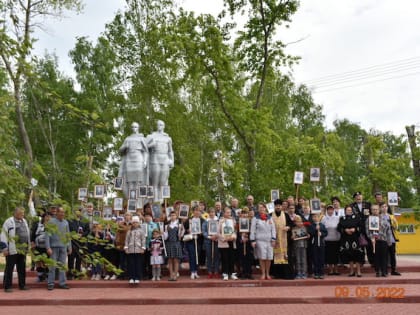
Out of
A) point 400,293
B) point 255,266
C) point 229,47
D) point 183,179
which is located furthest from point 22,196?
point 183,179

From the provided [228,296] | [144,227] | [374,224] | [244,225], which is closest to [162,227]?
[144,227]

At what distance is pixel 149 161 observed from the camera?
1770 cm

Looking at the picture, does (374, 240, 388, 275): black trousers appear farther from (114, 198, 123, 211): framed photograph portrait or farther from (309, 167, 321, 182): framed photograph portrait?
(114, 198, 123, 211): framed photograph portrait

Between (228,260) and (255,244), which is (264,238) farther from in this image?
(228,260)

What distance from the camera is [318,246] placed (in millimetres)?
12352

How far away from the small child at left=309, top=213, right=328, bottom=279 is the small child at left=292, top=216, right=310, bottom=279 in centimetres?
22

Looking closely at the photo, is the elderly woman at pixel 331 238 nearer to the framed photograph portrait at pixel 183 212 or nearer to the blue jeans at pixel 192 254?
the blue jeans at pixel 192 254

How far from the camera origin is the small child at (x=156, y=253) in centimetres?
1247

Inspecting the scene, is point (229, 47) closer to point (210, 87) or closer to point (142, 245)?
point (210, 87)

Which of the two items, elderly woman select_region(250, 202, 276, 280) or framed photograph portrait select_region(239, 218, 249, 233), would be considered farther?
framed photograph portrait select_region(239, 218, 249, 233)

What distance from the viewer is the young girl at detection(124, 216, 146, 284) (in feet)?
39.8
